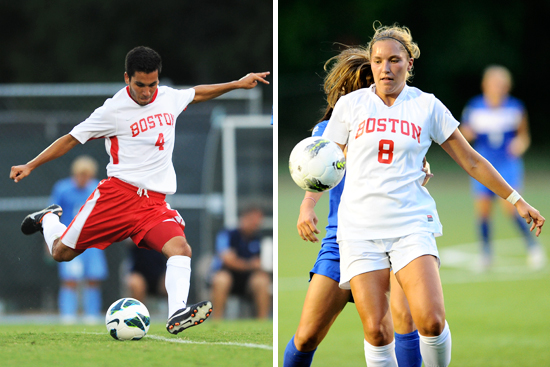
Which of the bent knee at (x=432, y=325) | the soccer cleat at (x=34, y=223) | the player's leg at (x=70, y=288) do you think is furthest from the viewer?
the player's leg at (x=70, y=288)

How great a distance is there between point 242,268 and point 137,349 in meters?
4.47

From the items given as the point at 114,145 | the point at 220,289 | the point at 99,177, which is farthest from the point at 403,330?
the point at 99,177

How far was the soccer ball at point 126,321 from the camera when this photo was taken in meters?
4.72

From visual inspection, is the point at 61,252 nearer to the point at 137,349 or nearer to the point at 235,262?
the point at 137,349

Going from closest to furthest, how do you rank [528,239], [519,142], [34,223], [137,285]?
[34,223] < [137,285] < [528,239] < [519,142]

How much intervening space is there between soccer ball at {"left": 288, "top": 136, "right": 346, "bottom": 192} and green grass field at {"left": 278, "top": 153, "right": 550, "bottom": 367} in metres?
1.96

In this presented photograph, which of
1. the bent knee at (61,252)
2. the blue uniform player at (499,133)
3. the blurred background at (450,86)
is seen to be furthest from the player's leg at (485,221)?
the bent knee at (61,252)

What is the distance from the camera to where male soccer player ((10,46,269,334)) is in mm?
4426

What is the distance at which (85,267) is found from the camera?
27.9 feet

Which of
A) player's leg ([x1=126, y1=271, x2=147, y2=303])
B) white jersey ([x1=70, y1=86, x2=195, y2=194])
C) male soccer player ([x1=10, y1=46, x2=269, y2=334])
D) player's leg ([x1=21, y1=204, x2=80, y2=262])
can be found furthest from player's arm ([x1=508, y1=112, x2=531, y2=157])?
player's leg ([x1=21, y1=204, x2=80, y2=262])

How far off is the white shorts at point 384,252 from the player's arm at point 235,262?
16.5 feet

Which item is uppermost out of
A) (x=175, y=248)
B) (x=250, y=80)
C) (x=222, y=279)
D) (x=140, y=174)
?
(x=250, y=80)

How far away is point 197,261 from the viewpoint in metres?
10.2

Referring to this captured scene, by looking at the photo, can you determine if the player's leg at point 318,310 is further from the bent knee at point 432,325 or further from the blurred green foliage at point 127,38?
the blurred green foliage at point 127,38
